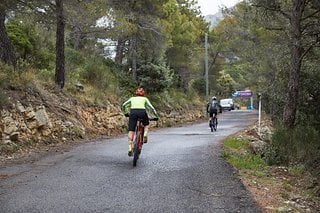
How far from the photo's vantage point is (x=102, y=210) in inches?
243

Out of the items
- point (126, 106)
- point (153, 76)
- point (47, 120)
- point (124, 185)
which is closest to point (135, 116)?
point (126, 106)

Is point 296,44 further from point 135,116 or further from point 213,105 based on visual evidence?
point 213,105

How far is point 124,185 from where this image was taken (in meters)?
7.79

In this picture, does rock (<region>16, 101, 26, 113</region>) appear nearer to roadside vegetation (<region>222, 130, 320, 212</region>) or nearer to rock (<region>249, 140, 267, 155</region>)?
roadside vegetation (<region>222, 130, 320, 212</region>)

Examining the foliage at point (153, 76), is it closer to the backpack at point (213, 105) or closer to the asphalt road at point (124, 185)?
the backpack at point (213, 105)

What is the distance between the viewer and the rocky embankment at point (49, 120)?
41.4 feet

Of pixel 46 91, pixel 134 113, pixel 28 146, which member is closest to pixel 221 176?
Result: pixel 134 113

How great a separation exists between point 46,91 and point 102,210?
11138mm

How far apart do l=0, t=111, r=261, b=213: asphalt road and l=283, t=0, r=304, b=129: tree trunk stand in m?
4.19

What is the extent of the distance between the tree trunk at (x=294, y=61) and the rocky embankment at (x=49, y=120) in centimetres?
778

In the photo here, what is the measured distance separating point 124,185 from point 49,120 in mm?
7951

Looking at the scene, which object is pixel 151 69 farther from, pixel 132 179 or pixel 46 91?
pixel 132 179

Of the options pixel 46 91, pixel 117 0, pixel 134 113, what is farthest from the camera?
pixel 117 0

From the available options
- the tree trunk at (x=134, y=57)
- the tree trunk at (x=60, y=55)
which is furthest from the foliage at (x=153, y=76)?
the tree trunk at (x=60, y=55)
